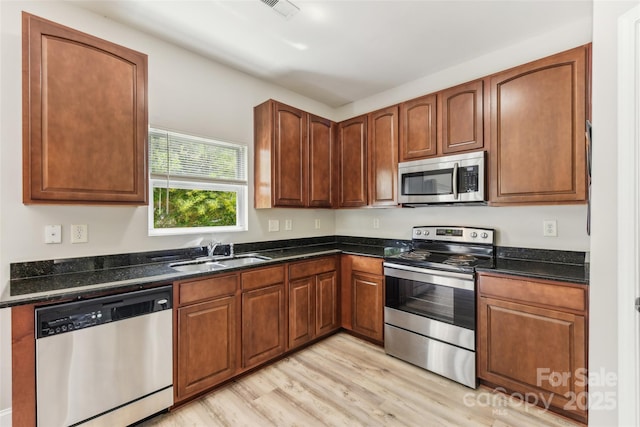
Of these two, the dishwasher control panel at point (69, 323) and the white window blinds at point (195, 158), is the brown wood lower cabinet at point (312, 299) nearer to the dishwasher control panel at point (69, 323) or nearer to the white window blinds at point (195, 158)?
the white window blinds at point (195, 158)

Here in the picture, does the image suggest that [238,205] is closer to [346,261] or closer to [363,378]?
[346,261]

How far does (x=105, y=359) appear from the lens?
159cm

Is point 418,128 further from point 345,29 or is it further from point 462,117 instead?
point 345,29

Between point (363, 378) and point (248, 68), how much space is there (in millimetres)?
3021

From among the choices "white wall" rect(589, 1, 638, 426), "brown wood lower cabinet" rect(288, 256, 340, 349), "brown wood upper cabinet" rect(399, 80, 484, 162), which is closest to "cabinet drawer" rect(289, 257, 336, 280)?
"brown wood lower cabinet" rect(288, 256, 340, 349)

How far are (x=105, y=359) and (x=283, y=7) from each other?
8.10 ft

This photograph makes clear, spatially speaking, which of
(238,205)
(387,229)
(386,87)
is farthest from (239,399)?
(386,87)

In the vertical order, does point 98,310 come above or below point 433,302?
above

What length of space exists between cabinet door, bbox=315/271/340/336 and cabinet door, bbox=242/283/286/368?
0.44 metres

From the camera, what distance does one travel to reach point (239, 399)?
204 centimetres

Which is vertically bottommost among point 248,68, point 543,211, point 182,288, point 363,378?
point 363,378

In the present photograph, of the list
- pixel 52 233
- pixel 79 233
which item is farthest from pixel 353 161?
pixel 52 233

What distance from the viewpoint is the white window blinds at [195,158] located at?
2346 millimetres

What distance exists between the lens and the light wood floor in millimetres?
1829
